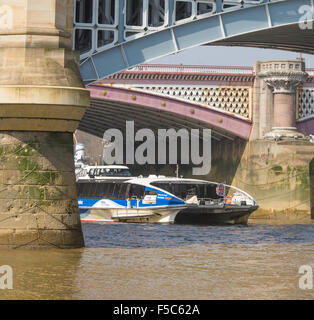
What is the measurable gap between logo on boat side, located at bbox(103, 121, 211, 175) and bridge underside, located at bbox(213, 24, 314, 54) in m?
15.4

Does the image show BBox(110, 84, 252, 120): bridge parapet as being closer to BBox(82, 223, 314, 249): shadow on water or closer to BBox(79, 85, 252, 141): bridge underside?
BBox(79, 85, 252, 141): bridge underside

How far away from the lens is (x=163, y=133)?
61.2 m

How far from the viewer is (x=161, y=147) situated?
65625mm

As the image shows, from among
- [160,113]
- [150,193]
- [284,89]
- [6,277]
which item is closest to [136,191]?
[150,193]

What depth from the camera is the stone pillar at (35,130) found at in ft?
79.9

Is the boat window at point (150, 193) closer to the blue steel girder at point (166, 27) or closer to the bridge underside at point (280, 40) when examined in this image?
the bridge underside at point (280, 40)

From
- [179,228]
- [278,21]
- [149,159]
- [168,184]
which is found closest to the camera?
[278,21]

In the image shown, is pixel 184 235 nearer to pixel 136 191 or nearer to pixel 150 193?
pixel 150 193

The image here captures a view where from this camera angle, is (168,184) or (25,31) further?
(168,184)

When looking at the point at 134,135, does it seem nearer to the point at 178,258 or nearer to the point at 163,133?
the point at 163,133

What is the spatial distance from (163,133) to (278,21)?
29837mm

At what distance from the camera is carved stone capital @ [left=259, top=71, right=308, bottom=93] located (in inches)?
2050

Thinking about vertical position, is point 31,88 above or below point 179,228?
above

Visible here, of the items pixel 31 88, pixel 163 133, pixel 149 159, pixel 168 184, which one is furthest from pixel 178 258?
pixel 149 159
